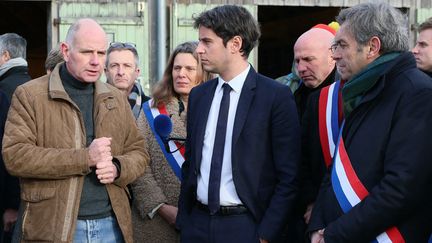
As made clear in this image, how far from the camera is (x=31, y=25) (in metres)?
13.1

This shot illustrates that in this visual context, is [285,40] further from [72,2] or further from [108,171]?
[108,171]

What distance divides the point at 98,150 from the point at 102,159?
0.06 metres

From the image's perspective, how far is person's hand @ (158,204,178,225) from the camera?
406cm

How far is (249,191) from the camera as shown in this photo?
11.0 ft

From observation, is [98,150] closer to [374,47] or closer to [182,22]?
[374,47]

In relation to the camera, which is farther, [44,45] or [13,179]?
[44,45]

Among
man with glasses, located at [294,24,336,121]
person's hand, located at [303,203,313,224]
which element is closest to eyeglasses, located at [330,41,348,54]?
person's hand, located at [303,203,313,224]

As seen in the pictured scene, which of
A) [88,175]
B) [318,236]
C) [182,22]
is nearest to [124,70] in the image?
[88,175]

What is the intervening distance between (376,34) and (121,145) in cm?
148

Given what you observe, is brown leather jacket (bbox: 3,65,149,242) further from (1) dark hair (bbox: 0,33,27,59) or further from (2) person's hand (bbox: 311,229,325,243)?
(1) dark hair (bbox: 0,33,27,59)

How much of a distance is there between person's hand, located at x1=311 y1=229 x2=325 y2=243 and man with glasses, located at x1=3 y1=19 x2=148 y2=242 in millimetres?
1023

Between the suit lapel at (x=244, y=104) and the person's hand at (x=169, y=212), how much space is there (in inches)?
35.4

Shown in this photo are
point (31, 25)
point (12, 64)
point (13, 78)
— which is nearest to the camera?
point (13, 78)

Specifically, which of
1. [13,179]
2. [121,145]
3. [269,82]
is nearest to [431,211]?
[269,82]
